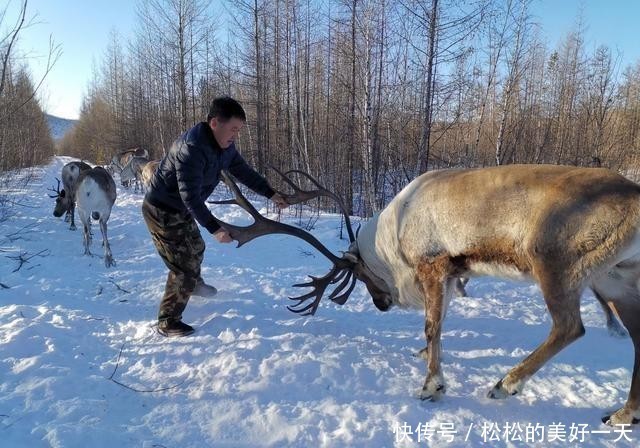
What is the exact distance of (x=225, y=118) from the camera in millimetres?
3730

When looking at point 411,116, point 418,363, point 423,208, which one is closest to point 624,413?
point 418,363

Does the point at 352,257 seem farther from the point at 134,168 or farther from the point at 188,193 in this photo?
the point at 134,168

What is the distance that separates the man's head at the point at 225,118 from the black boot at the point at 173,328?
172cm

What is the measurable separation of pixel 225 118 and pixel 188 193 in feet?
2.36

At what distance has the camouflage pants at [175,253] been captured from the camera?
4.13m

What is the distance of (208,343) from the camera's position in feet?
12.4

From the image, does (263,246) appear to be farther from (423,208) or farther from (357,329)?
(423,208)

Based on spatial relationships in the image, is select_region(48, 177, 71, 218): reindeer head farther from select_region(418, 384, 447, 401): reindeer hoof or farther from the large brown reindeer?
select_region(418, 384, 447, 401): reindeer hoof

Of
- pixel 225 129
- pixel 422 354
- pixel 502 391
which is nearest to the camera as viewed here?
pixel 502 391

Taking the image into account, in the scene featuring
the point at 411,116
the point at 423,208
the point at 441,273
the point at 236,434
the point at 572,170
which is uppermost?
the point at 411,116

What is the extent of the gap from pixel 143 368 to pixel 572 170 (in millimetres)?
3412

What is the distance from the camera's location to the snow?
2.58 meters

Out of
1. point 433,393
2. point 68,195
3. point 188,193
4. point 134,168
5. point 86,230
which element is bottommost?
point 433,393

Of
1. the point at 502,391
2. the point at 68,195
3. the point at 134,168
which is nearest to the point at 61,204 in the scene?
the point at 68,195
